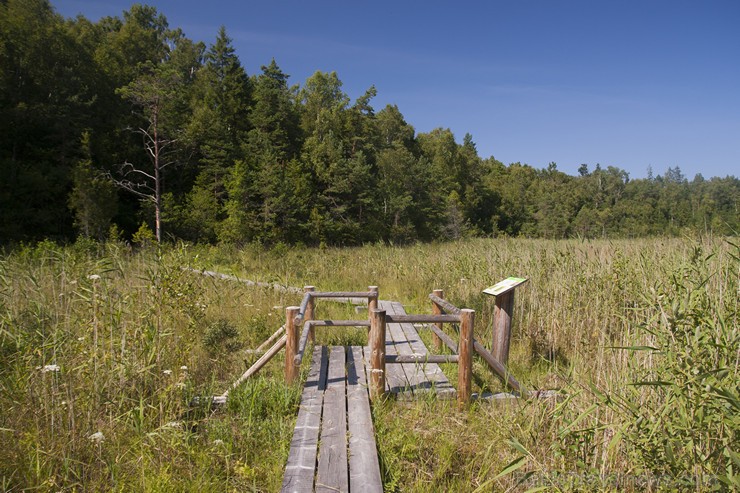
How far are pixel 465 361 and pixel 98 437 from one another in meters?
3.03

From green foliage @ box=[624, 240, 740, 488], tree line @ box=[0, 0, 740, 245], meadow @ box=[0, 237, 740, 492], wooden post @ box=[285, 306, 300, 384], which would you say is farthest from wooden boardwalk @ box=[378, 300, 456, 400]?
tree line @ box=[0, 0, 740, 245]

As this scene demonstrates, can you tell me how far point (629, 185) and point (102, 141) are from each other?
9358 centimetres

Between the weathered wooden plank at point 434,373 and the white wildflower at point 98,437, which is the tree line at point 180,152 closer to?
the weathered wooden plank at point 434,373

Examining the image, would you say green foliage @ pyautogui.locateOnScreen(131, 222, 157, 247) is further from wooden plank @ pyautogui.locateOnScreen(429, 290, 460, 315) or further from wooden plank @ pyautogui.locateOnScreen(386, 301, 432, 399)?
wooden plank @ pyautogui.locateOnScreen(429, 290, 460, 315)

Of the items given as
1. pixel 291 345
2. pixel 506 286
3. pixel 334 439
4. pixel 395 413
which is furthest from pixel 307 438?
pixel 506 286

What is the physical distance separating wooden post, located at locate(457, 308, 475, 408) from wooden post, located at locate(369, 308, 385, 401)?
75 cm

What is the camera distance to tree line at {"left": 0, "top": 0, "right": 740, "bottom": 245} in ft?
72.8

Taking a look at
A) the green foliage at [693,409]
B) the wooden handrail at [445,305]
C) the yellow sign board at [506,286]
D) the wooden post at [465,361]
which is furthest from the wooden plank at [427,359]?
the green foliage at [693,409]

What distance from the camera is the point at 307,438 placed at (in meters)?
3.32

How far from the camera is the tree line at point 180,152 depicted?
22.2 meters

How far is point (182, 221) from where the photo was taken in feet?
82.6

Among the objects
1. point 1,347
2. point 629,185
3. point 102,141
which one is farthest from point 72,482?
point 629,185

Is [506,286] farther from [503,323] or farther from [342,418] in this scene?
[342,418]

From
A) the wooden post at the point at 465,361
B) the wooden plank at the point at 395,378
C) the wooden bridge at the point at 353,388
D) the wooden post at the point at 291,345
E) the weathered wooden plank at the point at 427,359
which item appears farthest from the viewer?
the wooden post at the point at 291,345
